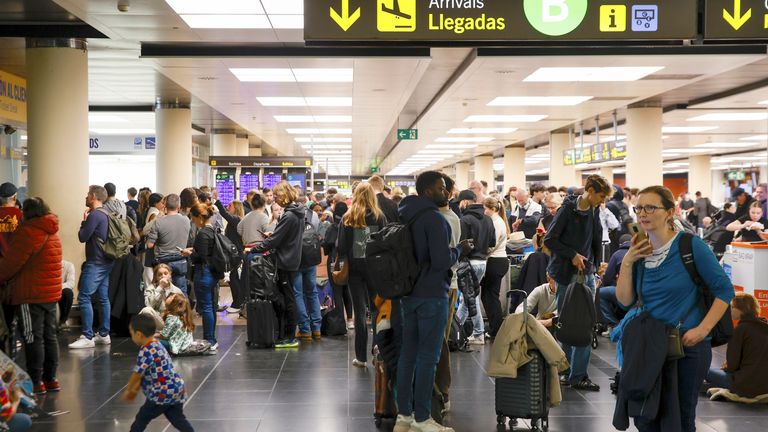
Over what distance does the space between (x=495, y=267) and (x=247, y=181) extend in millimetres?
10724

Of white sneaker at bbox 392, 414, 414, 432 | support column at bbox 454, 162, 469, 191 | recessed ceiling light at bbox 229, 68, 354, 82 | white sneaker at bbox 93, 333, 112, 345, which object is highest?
recessed ceiling light at bbox 229, 68, 354, 82

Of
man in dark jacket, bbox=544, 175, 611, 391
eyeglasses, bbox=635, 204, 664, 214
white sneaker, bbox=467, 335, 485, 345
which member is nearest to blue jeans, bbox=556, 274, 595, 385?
man in dark jacket, bbox=544, 175, 611, 391

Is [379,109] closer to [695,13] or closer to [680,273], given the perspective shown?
[695,13]

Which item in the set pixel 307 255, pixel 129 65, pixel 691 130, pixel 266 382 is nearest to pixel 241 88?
pixel 129 65

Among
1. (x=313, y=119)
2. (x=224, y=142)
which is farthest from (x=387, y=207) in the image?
(x=224, y=142)

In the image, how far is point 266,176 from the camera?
61.6ft

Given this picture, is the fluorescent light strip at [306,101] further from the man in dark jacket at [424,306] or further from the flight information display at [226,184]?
the man in dark jacket at [424,306]

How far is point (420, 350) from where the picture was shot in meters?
5.28

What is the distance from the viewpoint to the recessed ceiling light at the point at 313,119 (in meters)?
18.4

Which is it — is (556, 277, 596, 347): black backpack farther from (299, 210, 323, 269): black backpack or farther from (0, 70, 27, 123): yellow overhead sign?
(0, 70, 27, 123): yellow overhead sign

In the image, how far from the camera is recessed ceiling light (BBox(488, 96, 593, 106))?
Result: 593 inches

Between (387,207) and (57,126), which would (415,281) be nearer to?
(387,207)

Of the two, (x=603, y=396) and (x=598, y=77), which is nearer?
(x=603, y=396)

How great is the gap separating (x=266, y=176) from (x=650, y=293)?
15.4 metres
